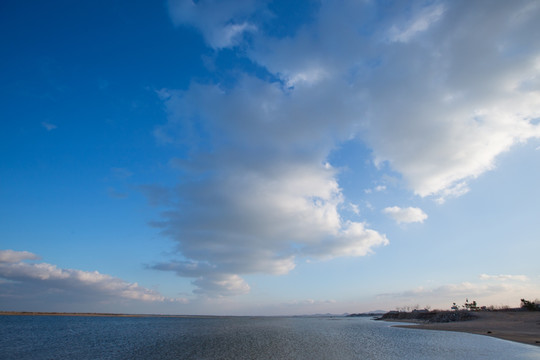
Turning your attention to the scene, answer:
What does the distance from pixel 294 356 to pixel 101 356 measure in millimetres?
23023

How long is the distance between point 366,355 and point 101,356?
31470 millimetres

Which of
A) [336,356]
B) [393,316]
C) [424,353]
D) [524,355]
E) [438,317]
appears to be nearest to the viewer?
[524,355]

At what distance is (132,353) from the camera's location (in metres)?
35.2

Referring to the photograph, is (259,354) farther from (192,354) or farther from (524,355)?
(524,355)

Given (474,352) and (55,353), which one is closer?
(474,352)

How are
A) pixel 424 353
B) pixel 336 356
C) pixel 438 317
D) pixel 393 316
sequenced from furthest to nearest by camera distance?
pixel 393 316 < pixel 438 317 < pixel 424 353 < pixel 336 356

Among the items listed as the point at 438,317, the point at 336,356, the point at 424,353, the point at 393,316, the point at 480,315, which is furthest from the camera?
the point at 393,316

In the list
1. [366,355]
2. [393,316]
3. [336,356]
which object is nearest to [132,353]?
[336,356]

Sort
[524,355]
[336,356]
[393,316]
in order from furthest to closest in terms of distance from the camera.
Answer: [393,316], [336,356], [524,355]

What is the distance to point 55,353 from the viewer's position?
117 feet

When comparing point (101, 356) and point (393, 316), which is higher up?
point (101, 356)

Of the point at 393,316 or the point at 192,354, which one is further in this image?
the point at 393,316

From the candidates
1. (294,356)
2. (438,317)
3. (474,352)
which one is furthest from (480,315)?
(294,356)

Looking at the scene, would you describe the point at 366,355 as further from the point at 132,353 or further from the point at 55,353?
the point at 55,353
